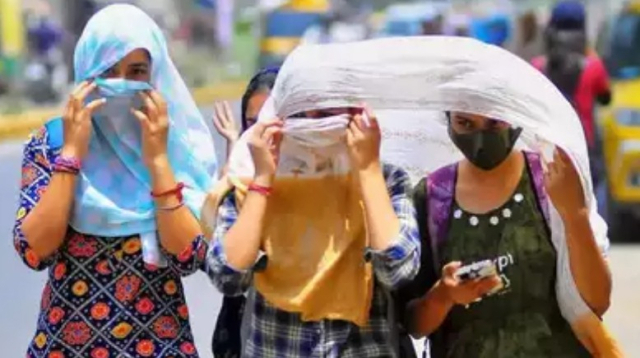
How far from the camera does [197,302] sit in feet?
28.0

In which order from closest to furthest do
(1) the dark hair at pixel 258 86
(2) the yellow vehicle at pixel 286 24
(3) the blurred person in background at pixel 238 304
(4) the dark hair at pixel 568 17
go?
(3) the blurred person in background at pixel 238 304
(1) the dark hair at pixel 258 86
(4) the dark hair at pixel 568 17
(2) the yellow vehicle at pixel 286 24

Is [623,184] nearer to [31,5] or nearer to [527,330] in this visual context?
[527,330]

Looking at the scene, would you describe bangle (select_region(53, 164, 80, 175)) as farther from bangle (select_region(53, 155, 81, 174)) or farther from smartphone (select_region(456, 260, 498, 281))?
smartphone (select_region(456, 260, 498, 281))

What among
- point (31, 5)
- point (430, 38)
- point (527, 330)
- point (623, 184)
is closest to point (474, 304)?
point (527, 330)

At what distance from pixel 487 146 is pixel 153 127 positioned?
0.83 m

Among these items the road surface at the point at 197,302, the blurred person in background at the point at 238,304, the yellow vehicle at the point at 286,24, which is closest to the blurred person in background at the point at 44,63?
the yellow vehicle at the point at 286,24

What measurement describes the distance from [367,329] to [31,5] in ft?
89.8

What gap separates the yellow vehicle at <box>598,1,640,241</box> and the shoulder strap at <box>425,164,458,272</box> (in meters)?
7.67

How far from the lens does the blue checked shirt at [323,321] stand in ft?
12.4

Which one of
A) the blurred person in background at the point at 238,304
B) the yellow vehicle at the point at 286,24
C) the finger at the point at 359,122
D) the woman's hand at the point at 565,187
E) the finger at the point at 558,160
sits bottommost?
the yellow vehicle at the point at 286,24

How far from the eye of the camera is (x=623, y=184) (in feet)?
38.1

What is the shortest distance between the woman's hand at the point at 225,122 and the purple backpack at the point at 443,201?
105 cm

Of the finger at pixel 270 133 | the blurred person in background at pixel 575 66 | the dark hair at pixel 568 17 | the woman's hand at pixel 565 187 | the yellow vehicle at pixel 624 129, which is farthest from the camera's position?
the yellow vehicle at pixel 624 129

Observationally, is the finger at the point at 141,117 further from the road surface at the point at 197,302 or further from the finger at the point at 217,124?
the road surface at the point at 197,302
